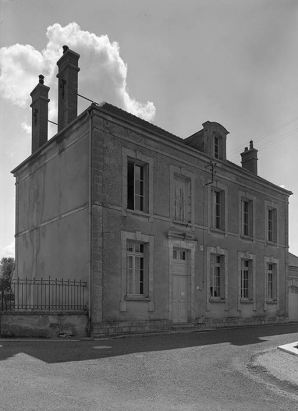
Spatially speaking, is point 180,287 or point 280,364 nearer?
point 280,364

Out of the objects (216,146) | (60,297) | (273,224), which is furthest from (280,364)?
(273,224)

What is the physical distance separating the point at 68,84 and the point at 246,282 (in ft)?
36.6

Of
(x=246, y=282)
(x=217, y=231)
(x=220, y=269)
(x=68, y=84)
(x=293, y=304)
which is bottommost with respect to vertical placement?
(x=293, y=304)

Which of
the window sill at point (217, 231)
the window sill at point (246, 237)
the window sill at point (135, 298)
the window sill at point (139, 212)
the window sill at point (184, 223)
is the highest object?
the window sill at point (139, 212)

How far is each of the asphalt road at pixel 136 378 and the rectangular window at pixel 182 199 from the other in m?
6.38

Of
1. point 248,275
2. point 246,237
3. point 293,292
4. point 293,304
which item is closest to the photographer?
point 246,237

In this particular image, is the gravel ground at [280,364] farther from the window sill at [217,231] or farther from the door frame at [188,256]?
the window sill at [217,231]

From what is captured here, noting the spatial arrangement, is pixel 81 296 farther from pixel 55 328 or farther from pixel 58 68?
pixel 58 68

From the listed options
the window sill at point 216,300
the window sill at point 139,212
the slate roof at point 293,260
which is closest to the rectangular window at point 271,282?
the slate roof at point 293,260

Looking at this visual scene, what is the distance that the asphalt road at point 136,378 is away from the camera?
507 centimetres

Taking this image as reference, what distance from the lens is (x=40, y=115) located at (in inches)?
650

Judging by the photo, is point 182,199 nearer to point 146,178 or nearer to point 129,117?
→ point 146,178

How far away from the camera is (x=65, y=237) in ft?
45.1

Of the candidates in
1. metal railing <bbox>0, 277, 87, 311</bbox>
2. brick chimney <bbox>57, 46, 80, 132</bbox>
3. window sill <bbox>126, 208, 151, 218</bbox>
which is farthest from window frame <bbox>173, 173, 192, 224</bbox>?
metal railing <bbox>0, 277, 87, 311</bbox>
